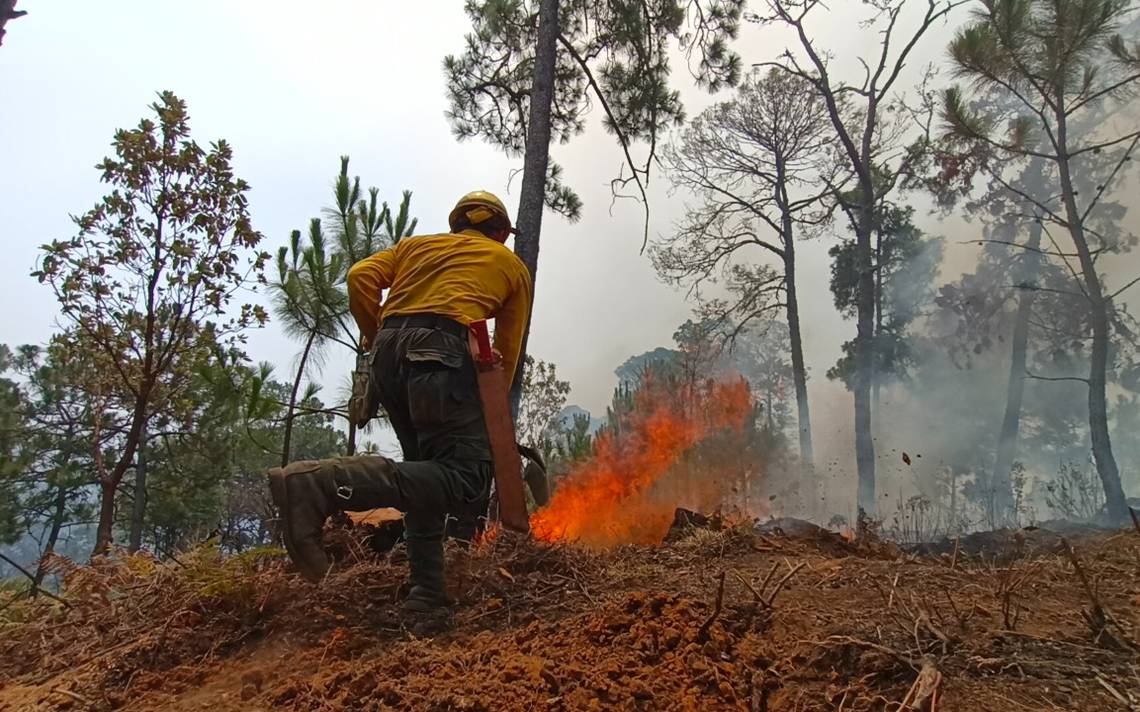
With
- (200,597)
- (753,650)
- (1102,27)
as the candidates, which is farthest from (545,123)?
(1102,27)

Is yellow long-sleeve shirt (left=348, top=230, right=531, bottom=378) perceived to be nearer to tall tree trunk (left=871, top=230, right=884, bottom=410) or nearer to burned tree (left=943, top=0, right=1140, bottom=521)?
burned tree (left=943, top=0, right=1140, bottom=521)

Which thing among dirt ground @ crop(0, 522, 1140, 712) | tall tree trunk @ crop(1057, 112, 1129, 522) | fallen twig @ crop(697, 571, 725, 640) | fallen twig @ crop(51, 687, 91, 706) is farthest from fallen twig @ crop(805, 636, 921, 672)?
tall tree trunk @ crop(1057, 112, 1129, 522)

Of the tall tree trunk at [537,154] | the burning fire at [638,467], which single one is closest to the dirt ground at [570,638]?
the burning fire at [638,467]

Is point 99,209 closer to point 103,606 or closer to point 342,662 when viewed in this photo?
point 103,606

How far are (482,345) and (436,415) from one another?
0.40 meters

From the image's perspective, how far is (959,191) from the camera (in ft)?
50.2

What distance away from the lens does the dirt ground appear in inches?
67.6

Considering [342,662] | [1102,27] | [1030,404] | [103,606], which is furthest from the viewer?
[1030,404]

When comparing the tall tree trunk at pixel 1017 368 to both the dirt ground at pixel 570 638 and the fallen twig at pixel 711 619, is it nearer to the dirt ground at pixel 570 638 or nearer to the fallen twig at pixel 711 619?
the dirt ground at pixel 570 638

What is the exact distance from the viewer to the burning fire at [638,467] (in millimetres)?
7742

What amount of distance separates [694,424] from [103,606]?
11.7 metres

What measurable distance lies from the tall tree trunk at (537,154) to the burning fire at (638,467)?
198 cm

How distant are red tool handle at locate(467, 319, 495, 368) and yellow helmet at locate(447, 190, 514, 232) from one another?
687 millimetres

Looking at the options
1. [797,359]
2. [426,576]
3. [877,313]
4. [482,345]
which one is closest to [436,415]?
[482,345]
